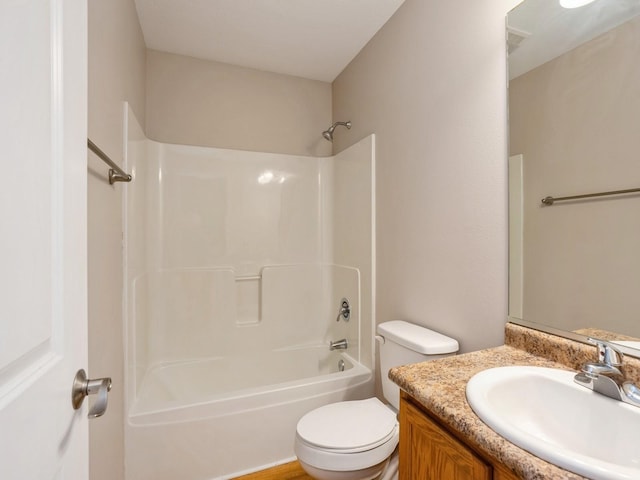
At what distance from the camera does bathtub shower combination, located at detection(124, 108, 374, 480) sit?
1581 millimetres

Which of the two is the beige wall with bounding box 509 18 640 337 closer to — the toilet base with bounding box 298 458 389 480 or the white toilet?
the white toilet

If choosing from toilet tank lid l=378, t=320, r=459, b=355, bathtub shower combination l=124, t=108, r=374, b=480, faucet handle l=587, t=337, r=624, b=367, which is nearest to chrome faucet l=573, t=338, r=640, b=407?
faucet handle l=587, t=337, r=624, b=367

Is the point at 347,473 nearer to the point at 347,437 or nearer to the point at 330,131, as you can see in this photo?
the point at 347,437

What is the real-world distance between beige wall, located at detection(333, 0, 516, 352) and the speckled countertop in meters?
0.15

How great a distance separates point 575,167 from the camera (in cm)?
94

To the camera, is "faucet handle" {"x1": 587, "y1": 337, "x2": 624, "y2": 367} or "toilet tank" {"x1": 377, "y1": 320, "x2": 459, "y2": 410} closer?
"faucet handle" {"x1": 587, "y1": 337, "x2": 624, "y2": 367}

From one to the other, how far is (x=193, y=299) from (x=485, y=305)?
6.19ft

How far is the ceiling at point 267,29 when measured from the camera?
1715mm
